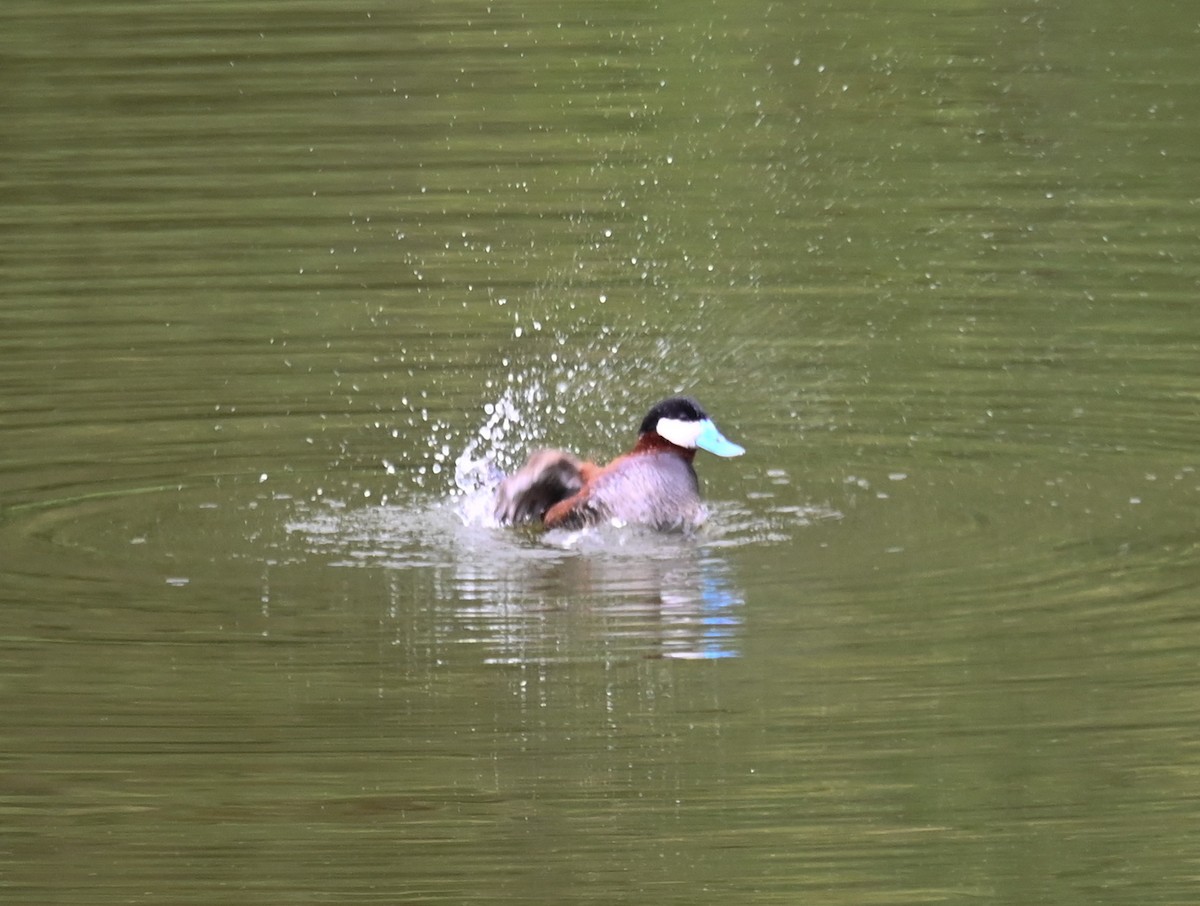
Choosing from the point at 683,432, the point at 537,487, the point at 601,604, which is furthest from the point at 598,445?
the point at 601,604

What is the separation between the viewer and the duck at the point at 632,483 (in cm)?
956

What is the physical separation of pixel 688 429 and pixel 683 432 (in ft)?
0.08

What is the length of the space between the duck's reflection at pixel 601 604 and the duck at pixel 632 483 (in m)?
0.16

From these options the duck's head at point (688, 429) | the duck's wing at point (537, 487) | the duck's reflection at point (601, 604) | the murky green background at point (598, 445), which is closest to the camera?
the murky green background at point (598, 445)

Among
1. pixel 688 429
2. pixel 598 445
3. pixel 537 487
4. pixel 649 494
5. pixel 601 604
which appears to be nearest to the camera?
pixel 601 604

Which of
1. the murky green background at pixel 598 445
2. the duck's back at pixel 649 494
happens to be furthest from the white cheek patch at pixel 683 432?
the murky green background at pixel 598 445

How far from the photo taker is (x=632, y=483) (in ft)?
31.6

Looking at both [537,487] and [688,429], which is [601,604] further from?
[688,429]

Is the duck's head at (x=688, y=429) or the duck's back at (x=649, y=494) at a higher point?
the duck's head at (x=688, y=429)

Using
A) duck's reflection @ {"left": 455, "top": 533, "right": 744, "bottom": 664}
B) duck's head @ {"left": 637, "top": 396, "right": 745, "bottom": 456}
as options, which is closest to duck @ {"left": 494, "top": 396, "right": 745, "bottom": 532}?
duck's head @ {"left": 637, "top": 396, "right": 745, "bottom": 456}

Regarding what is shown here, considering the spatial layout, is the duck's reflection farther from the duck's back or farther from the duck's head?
the duck's head

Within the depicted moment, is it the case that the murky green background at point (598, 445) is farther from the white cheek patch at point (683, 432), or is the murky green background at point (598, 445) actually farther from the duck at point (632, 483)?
the white cheek patch at point (683, 432)

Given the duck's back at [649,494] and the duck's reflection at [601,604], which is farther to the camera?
the duck's back at [649,494]

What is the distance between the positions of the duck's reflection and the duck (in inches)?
6.4
